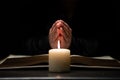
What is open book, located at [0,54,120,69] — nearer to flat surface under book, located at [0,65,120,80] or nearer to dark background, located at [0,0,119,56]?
flat surface under book, located at [0,65,120,80]

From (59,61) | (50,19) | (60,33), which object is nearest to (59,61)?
(59,61)

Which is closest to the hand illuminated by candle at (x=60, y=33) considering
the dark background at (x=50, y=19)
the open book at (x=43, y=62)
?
the open book at (x=43, y=62)

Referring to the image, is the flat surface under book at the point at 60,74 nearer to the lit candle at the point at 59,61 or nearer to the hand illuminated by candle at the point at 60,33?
the lit candle at the point at 59,61

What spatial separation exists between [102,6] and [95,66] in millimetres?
1154

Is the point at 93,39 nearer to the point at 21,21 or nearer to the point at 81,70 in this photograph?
the point at 21,21

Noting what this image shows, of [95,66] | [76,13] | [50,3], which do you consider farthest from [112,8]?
[95,66]

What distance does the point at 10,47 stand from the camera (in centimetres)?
213

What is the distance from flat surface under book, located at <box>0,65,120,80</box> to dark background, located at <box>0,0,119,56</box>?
0.89m

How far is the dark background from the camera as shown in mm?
1975

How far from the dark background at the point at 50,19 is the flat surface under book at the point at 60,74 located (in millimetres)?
889

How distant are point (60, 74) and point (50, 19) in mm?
1127

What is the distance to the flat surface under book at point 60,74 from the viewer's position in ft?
2.77

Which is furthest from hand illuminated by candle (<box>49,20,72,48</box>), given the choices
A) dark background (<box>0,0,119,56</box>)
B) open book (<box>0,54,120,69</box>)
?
dark background (<box>0,0,119,56</box>)

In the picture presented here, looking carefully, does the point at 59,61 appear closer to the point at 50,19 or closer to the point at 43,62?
the point at 43,62
